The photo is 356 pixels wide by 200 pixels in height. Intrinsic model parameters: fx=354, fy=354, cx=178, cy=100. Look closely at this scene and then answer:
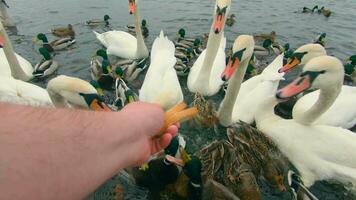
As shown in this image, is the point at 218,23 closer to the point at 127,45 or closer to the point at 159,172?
the point at 159,172

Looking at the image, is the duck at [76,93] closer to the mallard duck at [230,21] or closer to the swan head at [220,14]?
the swan head at [220,14]

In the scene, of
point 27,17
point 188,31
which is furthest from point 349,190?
point 27,17

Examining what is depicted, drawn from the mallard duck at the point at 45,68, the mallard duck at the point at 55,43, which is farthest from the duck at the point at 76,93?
the mallard duck at the point at 55,43

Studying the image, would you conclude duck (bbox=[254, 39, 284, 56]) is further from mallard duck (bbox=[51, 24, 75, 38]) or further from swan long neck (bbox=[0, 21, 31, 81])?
swan long neck (bbox=[0, 21, 31, 81])

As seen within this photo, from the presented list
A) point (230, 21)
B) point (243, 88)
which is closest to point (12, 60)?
point (243, 88)

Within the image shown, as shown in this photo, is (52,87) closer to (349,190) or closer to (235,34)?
(349,190)

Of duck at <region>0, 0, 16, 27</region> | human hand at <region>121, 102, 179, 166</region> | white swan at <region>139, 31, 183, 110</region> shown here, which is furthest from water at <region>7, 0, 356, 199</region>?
human hand at <region>121, 102, 179, 166</region>
